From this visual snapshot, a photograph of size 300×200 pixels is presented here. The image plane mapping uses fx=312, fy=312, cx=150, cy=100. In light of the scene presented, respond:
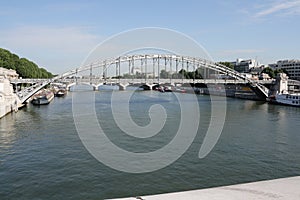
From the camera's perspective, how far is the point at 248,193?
3.62m

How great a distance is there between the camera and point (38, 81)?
23.6 metres

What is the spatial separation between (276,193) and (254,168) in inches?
150

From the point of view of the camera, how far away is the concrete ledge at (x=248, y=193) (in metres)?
3.45

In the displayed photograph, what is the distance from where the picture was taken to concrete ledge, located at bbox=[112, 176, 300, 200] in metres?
3.45

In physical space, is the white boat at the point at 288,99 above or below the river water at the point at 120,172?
above

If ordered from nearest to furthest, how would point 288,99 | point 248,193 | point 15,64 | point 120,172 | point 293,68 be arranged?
point 248,193
point 120,172
point 288,99
point 15,64
point 293,68

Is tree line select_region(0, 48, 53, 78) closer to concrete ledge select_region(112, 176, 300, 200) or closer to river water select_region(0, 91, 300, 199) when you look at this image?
river water select_region(0, 91, 300, 199)

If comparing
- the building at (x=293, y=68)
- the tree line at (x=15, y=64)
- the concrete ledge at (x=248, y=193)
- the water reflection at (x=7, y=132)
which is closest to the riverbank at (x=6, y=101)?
the water reflection at (x=7, y=132)

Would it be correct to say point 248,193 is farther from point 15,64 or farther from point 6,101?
point 15,64

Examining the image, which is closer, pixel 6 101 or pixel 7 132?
pixel 7 132

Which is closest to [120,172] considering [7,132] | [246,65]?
[7,132]

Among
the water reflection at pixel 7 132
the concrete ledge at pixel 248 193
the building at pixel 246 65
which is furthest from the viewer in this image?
the building at pixel 246 65

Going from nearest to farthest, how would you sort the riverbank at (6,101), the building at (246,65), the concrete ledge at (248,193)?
the concrete ledge at (248,193), the riverbank at (6,101), the building at (246,65)

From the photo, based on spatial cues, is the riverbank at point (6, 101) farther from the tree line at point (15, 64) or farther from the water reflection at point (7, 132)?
the tree line at point (15, 64)
